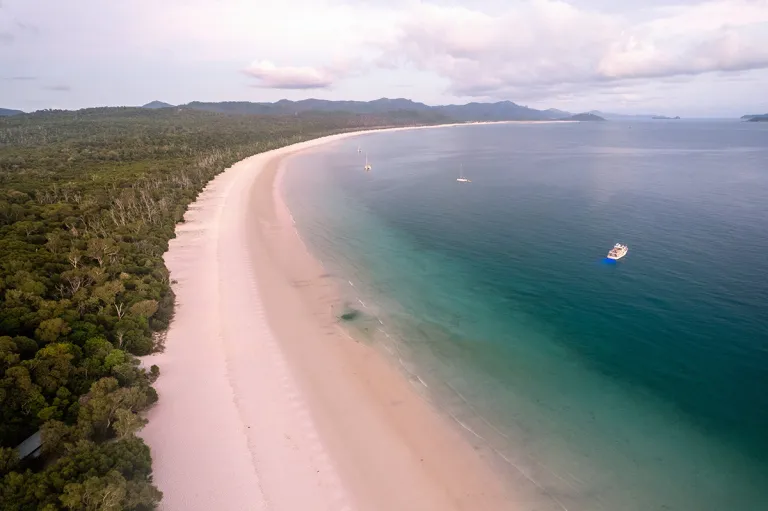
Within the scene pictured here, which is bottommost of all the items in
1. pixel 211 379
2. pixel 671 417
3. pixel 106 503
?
pixel 671 417

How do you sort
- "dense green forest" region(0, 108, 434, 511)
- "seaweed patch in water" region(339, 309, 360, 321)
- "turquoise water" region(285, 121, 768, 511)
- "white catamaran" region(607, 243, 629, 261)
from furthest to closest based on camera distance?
"white catamaran" region(607, 243, 629, 261)
"seaweed patch in water" region(339, 309, 360, 321)
"turquoise water" region(285, 121, 768, 511)
"dense green forest" region(0, 108, 434, 511)

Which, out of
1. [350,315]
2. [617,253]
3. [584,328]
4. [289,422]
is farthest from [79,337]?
[617,253]

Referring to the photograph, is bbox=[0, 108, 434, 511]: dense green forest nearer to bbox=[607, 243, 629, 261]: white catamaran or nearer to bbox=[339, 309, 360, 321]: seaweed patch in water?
bbox=[339, 309, 360, 321]: seaweed patch in water

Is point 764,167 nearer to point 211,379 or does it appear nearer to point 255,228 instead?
point 255,228

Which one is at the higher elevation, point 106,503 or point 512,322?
point 106,503

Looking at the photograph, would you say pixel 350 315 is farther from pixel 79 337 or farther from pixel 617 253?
pixel 617 253

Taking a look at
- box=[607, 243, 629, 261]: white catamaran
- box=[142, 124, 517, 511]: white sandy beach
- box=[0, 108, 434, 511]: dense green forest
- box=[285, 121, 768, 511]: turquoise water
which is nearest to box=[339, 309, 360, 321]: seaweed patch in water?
box=[285, 121, 768, 511]: turquoise water

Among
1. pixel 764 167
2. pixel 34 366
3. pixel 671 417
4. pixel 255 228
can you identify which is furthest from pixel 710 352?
pixel 764 167
